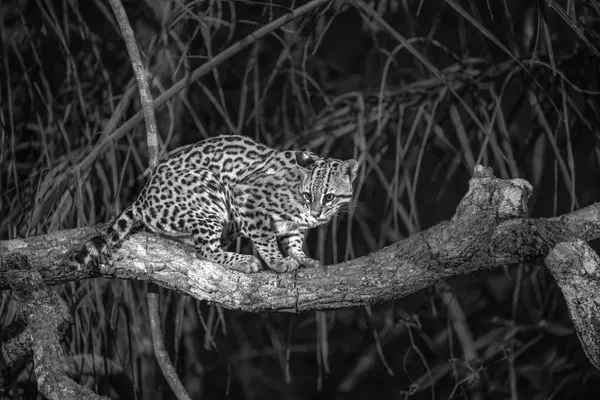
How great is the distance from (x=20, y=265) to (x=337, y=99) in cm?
212

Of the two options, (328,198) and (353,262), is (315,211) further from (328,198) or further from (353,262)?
(353,262)

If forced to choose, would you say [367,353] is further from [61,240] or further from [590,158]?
[61,240]

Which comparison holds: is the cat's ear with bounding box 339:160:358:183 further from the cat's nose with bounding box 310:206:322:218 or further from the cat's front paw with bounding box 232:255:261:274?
the cat's front paw with bounding box 232:255:261:274

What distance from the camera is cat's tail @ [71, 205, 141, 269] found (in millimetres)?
3943

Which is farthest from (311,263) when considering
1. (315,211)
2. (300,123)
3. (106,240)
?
(300,123)

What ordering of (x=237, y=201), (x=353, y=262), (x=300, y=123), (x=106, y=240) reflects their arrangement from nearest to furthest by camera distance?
(x=353, y=262) < (x=106, y=240) < (x=237, y=201) < (x=300, y=123)

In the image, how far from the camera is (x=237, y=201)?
4285mm

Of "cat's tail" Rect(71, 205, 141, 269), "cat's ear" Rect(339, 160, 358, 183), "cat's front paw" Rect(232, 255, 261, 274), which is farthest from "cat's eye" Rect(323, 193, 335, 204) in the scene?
"cat's tail" Rect(71, 205, 141, 269)

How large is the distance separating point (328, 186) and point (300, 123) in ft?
5.62

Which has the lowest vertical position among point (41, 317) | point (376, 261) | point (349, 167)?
point (41, 317)

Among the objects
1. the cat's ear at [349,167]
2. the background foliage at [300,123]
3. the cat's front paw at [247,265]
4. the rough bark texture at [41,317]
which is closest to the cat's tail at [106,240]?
the rough bark texture at [41,317]

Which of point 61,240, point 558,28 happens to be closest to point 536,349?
point 558,28

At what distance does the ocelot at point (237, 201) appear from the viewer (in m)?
4.05

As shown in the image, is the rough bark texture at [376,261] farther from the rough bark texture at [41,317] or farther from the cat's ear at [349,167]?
the cat's ear at [349,167]
